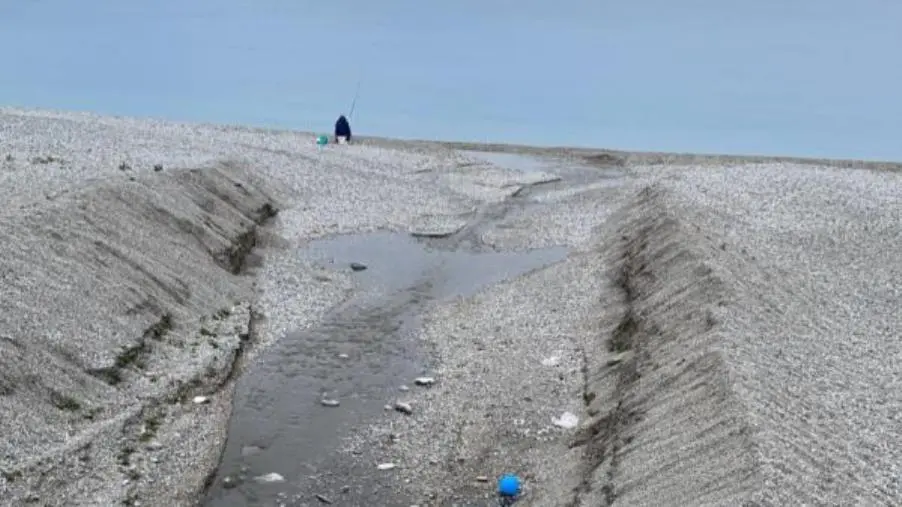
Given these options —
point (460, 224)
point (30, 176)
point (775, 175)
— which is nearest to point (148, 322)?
point (30, 176)

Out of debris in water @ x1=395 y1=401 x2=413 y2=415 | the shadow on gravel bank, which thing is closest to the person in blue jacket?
the shadow on gravel bank

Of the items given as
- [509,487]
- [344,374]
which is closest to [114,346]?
[344,374]

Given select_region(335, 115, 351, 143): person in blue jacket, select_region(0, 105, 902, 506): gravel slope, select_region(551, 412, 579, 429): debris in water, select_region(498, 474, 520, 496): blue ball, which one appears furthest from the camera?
select_region(335, 115, 351, 143): person in blue jacket

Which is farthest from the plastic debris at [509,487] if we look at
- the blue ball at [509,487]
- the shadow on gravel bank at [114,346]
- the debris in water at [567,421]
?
the shadow on gravel bank at [114,346]

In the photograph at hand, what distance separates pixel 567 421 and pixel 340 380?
6318mm

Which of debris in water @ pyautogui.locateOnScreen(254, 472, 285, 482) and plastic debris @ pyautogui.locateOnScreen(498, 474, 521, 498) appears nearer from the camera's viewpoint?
plastic debris @ pyautogui.locateOnScreen(498, 474, 521, 498)

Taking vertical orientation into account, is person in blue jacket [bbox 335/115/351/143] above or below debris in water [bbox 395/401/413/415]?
above

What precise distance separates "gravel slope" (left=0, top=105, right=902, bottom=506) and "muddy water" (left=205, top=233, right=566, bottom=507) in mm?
623

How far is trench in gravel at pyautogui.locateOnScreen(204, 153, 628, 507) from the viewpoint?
18.5 m

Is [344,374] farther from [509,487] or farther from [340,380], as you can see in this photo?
[509,487]

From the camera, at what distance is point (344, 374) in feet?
80.0

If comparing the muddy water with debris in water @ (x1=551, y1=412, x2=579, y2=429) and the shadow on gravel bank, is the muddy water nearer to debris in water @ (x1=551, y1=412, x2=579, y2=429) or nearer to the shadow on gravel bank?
the shadow on gravel bank

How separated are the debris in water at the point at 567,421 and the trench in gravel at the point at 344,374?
13.9 ft

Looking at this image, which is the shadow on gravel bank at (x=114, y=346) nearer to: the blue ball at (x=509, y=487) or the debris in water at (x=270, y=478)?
the debris in water at (x=270, y=478)
